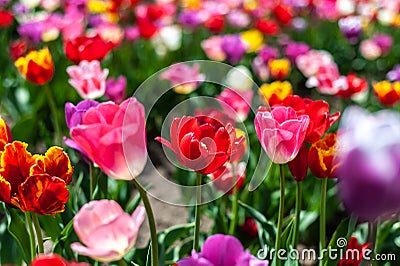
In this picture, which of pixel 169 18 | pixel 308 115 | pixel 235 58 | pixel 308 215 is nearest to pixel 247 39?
pixel 235 58

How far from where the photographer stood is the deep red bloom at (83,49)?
2.00 meters

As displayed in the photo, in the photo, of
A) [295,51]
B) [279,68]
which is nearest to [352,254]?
[279,68]

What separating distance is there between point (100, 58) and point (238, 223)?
0.70 m

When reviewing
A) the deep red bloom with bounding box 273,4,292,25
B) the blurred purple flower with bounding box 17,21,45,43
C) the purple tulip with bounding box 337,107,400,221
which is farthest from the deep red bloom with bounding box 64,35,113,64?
the deep red bloom with bounding box 273,4,292,25

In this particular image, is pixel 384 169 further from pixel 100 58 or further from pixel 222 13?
pixel 222 13

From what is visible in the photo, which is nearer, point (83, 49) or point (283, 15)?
point (83, 49)

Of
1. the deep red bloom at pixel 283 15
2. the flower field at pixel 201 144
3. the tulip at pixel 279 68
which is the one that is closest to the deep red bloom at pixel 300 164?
the flower field at pixel 201 144

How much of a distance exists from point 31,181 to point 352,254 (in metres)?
0.57

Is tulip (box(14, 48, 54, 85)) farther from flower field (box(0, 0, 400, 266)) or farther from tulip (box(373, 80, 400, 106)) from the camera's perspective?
tulip (box(373, 80, 400, 106))

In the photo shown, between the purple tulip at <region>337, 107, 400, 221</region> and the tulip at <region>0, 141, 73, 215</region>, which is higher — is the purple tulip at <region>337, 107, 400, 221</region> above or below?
above

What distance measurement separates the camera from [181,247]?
151 centimetres

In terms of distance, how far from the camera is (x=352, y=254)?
1154 millimetres

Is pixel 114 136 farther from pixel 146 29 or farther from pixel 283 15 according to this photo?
pixel 283 15

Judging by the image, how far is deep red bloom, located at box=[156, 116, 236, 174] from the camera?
0.98 meters
